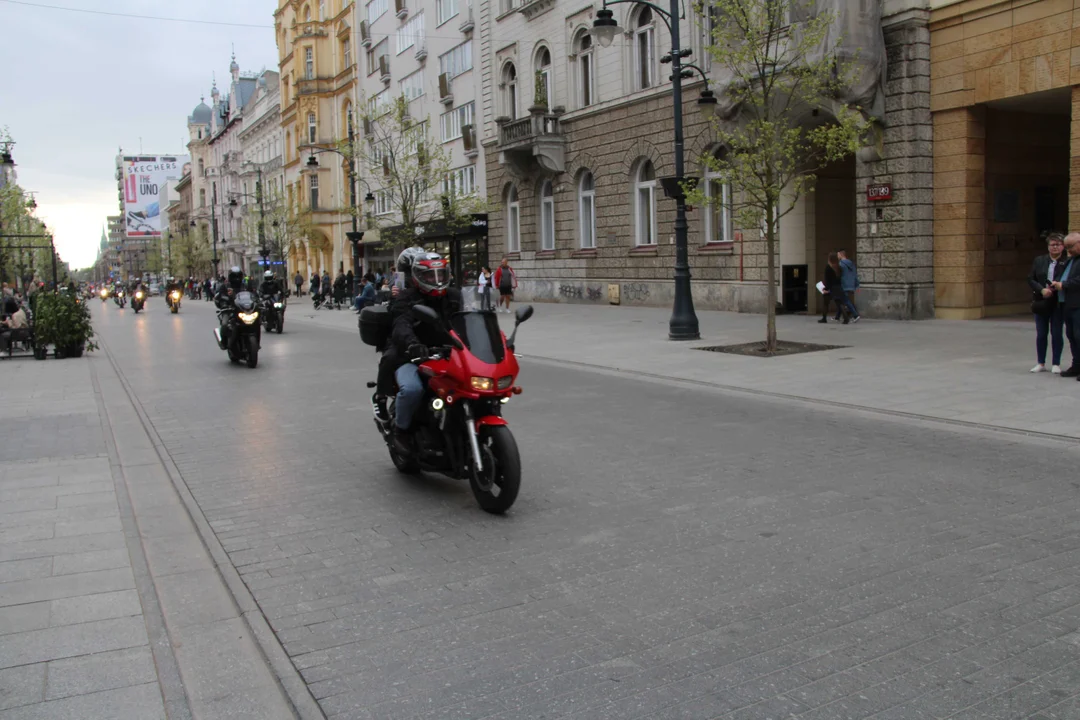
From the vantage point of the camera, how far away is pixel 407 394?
21.2ft

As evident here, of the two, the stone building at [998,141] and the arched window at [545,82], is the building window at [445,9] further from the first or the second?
the stone building at [998,141]

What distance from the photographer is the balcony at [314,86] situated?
Result: 2377 inches

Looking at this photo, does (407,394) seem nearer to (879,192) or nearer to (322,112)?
(879,192)

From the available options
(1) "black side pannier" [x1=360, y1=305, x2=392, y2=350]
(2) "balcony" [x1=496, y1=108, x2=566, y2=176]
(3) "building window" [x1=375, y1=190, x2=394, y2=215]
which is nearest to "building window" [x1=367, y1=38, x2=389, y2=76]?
(3) "building window" [x1=375, y1=190, x2=394, y2=215]

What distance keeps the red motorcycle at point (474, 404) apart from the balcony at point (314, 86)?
57.6m

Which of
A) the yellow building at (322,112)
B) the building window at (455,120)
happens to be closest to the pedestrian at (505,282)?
the building window at (455,120)

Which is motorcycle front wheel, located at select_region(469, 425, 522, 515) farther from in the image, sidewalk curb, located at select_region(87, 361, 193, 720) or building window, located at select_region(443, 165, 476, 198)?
building window, located at select_region(443, 165, 476, 198)

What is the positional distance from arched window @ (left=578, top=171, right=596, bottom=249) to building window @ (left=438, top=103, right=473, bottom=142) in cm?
969

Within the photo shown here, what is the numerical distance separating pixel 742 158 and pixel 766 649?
11.9m

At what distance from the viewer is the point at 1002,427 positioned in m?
8.50

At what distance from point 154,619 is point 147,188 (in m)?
152

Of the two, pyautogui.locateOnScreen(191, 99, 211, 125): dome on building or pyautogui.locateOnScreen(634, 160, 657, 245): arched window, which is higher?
pyautogui.locateOnScreen(191, 99, 211, 125): dome on building

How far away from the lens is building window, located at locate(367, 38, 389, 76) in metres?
48.7

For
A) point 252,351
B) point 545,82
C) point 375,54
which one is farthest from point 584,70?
point 375,54
